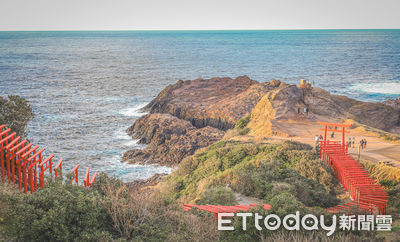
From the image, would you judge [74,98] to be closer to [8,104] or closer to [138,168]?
[138,168]

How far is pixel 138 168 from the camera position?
25969 millimetres

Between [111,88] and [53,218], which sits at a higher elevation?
[53,218]

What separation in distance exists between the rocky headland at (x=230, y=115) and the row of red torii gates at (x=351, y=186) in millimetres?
5180

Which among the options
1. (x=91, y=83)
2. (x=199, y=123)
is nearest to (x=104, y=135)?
(x=199, y=123)

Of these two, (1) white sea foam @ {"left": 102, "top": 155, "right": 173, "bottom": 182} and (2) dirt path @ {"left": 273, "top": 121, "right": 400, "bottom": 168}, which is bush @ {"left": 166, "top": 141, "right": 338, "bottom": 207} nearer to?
(2) dirt path @ {"left": 273, "top": 121, "right": 400, "bottom": 168}

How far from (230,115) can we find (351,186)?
19863 millimetres

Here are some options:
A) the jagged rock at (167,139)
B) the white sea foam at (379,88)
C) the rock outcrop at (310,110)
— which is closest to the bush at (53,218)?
the rock outcrop at (310,110)

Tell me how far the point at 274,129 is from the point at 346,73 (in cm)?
6350

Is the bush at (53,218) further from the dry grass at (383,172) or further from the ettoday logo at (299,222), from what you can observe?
the dry grass at (383,172)

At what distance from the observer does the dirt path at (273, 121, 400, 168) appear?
1765 cm

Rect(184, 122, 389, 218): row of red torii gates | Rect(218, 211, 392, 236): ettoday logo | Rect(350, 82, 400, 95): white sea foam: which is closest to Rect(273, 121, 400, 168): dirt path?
Rect(184, 122, 389, 218): row of red torii gates

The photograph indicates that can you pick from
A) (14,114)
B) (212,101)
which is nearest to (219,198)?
(14,114)

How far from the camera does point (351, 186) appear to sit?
13.7m

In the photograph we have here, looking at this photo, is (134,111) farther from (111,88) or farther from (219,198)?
(219,198)
